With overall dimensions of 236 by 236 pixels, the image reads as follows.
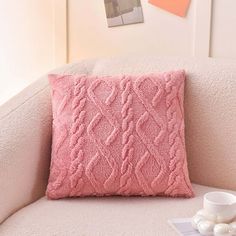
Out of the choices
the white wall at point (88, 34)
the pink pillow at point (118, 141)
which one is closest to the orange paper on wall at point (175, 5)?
the white wall at point (88, 34)

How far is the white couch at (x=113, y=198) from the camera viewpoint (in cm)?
109

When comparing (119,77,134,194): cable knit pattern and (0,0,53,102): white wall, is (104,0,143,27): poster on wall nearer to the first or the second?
(0,0,53,102): white wall

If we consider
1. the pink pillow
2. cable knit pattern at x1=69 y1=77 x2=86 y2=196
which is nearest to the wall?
the pink pillow

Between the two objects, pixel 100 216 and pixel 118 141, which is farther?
pixel 118 141

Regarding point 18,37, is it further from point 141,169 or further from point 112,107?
point 141,169

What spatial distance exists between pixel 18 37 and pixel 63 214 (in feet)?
3.78

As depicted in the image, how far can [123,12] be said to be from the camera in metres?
1.72

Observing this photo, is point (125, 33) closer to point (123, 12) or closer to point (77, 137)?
point (123, 12)

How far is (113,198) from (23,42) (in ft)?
3.49

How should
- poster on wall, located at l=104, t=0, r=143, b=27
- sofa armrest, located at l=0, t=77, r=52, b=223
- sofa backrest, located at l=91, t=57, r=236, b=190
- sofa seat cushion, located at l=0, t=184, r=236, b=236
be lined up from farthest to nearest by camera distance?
poster on wall, located at l=104, t=0, r=143, b=27 < sofa backrest, located at l=91, t=57, r=236, b=190 < sofa armrest, located at l=0, t=77, r=52, b=223 < sofa seat cushion, located at l=0, t=184, r=236, b=236

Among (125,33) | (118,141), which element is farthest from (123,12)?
(118,141)

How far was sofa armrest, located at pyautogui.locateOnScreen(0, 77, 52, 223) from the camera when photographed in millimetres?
1168

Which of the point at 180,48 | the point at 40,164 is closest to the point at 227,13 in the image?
the point at 180,48

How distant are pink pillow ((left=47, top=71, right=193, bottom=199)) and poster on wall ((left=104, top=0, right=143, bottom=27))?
1.58ft
